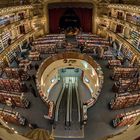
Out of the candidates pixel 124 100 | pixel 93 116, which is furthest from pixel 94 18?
pixel 93 116

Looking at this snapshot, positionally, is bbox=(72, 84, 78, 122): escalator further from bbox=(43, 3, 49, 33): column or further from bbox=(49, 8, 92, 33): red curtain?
bbox=(43, 3, 49, 33): column

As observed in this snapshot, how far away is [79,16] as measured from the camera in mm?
36781

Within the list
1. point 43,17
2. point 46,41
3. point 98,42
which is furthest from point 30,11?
point 98,42

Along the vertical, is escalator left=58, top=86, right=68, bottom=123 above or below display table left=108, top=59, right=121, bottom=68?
below

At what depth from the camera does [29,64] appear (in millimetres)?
29266

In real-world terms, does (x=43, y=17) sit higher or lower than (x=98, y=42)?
higher

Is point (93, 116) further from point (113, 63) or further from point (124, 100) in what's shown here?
point (113, 63)

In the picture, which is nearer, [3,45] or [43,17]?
[3,45]

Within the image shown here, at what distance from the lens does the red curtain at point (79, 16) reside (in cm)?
3609

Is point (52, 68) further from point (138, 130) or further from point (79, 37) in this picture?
point (138, 130)

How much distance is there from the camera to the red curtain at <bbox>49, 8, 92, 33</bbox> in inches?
1421

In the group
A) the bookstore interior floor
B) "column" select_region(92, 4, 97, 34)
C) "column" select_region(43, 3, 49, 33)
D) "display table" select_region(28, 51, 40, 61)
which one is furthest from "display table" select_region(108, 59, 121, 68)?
"column" select_region(43, 3, 49, 33)

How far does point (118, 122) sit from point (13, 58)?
17.5 m

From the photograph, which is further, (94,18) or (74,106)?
(94,18)
